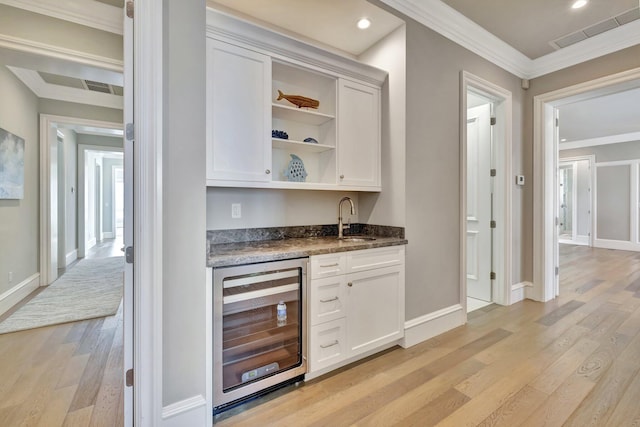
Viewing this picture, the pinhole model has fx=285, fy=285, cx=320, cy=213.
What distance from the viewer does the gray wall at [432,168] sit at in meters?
2.49

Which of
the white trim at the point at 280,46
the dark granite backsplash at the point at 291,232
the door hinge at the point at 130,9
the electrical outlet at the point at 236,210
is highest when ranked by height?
the white trim at the point at 280,46

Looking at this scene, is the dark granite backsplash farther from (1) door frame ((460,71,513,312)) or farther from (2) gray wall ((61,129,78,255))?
(2) gray wall ((61,129,78,255))

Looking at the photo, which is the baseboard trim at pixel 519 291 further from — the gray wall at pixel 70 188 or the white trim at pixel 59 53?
the gray wall at pixel 70 188

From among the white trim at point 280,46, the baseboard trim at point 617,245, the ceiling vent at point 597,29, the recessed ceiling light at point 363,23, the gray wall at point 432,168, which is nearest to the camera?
the white trim at point 280,46

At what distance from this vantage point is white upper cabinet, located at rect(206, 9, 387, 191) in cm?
185

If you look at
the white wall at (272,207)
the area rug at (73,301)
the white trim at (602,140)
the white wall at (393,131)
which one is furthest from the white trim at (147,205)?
the white trim at (602,140)

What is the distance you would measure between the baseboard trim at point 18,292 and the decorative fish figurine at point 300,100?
12.4ft

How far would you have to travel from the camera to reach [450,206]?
2.79 m

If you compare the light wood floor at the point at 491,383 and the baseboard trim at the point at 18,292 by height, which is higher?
the baseboard trim at the point at 18,292

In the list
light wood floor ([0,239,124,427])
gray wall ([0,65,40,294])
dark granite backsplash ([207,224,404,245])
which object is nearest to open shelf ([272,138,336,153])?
dark granite backsplash ([207,224,404,245])

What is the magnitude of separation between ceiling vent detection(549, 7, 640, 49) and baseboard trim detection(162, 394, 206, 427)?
454 cm

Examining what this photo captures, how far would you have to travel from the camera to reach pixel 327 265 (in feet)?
6.47

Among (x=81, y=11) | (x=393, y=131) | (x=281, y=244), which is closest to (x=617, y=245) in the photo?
(x=393, y=131)

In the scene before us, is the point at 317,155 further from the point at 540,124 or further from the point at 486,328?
the point at 540,124
